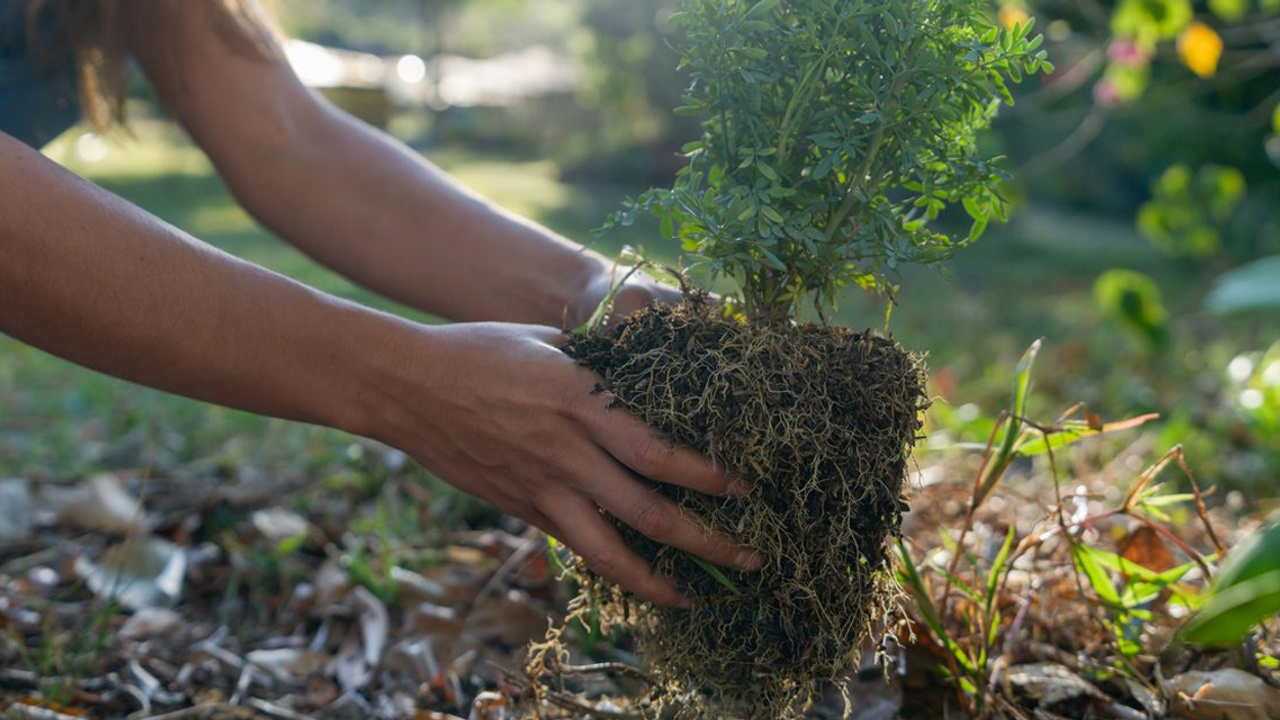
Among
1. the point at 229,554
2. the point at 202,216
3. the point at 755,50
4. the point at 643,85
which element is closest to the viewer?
the point at 755,50

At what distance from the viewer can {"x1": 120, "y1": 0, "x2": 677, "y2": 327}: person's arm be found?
1.89 meters

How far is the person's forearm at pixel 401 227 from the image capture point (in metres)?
1.81

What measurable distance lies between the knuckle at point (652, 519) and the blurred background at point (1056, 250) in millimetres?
352

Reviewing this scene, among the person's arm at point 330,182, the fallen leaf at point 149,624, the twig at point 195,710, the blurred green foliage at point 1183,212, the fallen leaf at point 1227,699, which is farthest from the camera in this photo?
the blurred green foliage at point 1183,212

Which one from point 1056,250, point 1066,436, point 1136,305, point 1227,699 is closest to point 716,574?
point 1066,436

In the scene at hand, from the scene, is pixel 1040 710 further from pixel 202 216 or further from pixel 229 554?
pixel 202 216

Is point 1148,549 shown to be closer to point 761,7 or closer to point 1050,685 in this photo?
point 1050,685

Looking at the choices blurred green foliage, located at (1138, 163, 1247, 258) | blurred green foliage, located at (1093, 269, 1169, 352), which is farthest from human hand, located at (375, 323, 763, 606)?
blurred green foliage, located at (1138, 163, 1247, 258)

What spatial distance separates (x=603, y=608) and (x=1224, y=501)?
185cm

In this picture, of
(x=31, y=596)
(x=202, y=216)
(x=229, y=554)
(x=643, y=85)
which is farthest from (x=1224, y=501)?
(x=643, y=85)

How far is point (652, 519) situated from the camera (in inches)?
50.3

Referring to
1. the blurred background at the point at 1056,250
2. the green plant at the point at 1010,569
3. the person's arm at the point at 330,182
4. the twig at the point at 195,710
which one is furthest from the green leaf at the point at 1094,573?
the twig at the point at 195,710

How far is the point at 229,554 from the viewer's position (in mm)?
2393

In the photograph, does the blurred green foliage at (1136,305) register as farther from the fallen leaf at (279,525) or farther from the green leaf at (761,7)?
the green leaf at (761,7)
